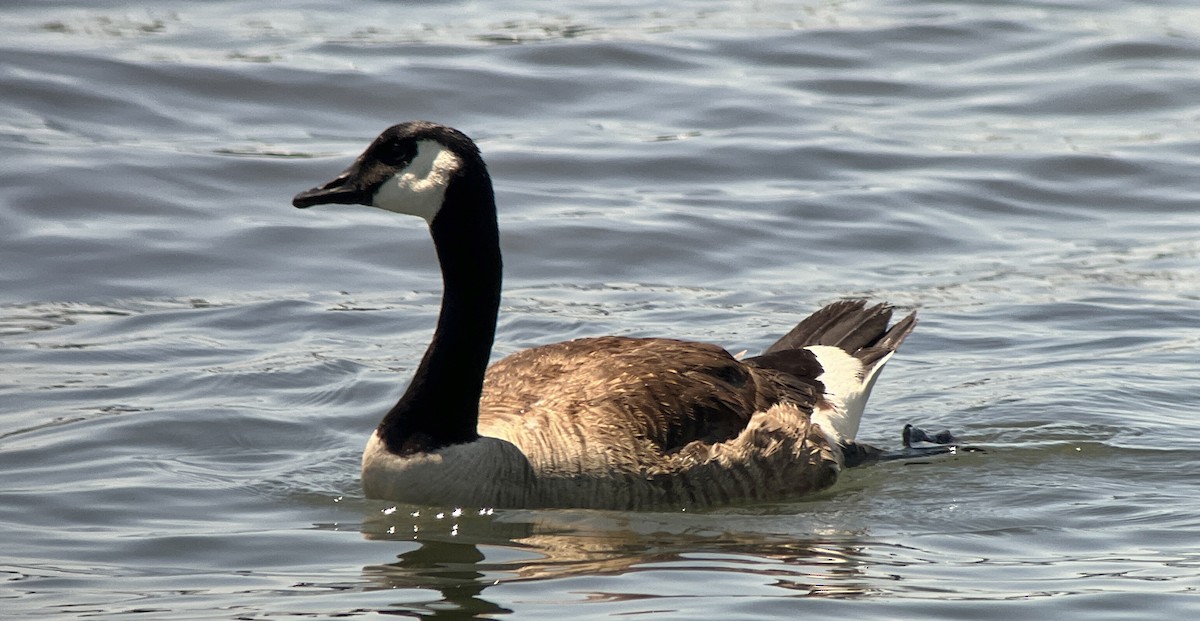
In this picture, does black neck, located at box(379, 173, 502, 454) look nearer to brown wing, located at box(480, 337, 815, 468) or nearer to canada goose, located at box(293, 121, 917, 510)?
canada goose, located at box(293, 121, 917, 510)

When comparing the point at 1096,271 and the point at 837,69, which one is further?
the point at 837,69

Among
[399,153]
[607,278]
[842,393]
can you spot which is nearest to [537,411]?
[399,153]

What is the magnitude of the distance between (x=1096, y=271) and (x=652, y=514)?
6213mm

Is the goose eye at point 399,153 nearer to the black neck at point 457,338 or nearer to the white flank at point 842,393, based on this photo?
the black neck at point 457,338

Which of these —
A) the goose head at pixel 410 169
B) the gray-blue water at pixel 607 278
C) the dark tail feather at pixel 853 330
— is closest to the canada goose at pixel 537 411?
the goose head at pixel 410 169

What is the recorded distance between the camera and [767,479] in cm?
901

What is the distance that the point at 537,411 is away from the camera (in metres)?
8.58

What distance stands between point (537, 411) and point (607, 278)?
15.1ft

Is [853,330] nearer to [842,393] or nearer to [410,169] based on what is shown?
[842,393]

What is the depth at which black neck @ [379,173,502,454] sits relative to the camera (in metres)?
8.25

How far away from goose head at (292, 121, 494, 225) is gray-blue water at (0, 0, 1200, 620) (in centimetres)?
144

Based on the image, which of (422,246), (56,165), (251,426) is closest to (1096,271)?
(422,246)

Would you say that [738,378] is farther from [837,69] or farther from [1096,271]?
[837,69]

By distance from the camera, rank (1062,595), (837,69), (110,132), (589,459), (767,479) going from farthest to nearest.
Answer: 1. (837,69)
2. (110,132)
3. (767,479)
4. (589,459)
5. (1062,595)
